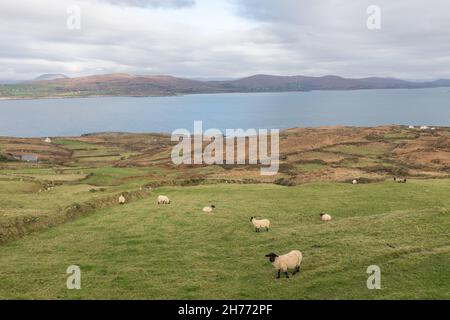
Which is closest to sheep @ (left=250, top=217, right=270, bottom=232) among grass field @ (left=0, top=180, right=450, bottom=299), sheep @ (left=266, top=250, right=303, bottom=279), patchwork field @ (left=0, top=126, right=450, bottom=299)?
patchwork field @ (left=0, top=126, right=450, bottom=299)

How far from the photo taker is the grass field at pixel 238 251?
60.7 ft

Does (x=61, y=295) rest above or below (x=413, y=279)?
below

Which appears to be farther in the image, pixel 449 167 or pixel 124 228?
pixel 449 167

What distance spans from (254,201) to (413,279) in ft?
69.0

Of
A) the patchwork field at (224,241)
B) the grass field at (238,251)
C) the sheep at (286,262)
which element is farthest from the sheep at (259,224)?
the sheep at (286,262)

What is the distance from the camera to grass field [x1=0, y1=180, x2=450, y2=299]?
1852 centimetres

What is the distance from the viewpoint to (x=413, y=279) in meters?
17.9

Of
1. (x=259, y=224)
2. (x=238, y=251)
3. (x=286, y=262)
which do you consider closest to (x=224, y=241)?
(x=238, y=251)

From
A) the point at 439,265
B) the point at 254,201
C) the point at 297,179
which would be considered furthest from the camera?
the point at 297,179

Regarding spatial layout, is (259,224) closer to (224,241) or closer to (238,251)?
(224,241)

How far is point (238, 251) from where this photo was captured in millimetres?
24188

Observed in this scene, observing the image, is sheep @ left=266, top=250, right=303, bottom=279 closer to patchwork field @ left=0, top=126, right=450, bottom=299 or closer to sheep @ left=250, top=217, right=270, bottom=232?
patchwork field @ left=0, top=126, right=450, bottom=299
